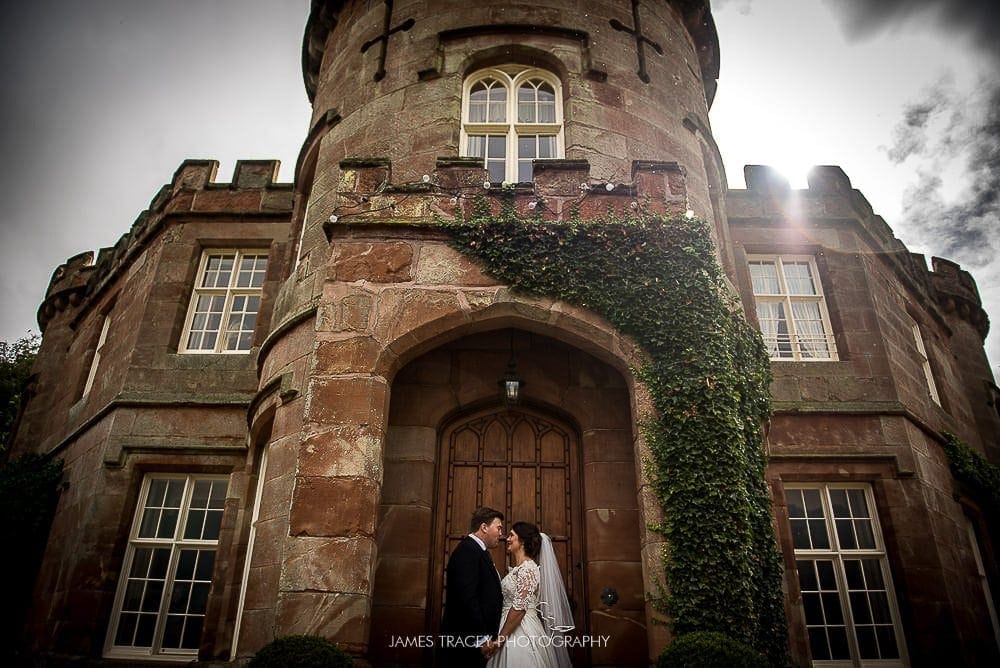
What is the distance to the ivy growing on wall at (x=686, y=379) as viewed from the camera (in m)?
5.32

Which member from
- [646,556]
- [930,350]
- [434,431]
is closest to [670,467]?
[646,556]

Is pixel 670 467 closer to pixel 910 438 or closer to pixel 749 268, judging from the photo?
pixel 910 438

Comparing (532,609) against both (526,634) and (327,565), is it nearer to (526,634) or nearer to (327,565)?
(526,634)

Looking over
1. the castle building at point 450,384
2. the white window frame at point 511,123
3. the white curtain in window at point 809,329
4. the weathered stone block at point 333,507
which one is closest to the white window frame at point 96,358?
the castle building at point 450,384

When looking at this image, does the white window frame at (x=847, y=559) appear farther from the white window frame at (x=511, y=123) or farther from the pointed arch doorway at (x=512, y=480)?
the white window frame at (x=511, y=123)

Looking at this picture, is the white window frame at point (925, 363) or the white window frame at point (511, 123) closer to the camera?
the white window frame at point (511, 123)

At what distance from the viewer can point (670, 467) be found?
571 cm

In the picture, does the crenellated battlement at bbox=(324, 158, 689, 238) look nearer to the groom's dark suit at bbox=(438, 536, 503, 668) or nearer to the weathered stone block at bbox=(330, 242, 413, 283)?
the weathered stone block at bbox=(330, 242, 413, 283)

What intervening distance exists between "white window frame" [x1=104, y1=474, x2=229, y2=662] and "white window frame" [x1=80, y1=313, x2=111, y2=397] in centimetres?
364

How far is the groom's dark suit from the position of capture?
17.4ft

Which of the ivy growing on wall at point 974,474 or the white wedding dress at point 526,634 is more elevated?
the ivy growing on wall at point 974,474

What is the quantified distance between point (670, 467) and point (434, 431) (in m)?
2.55

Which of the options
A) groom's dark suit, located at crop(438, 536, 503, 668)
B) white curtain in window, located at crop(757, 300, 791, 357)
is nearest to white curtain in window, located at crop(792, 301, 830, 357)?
white curtain in window, located at crop(757, 300, 791, 357)

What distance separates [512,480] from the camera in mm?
6992
